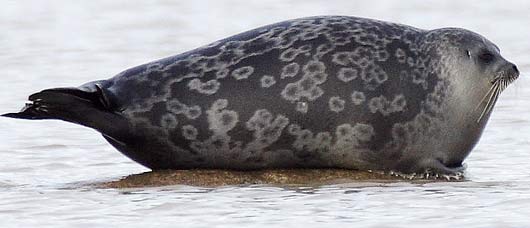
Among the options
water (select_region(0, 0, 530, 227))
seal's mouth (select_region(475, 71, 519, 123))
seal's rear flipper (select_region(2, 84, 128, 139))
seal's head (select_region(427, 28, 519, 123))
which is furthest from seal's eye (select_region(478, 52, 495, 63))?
seal's rear flipper (select_region(2, 84, 128, 139))

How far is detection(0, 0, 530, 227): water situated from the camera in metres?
6.85

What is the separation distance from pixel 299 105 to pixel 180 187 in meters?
0.70

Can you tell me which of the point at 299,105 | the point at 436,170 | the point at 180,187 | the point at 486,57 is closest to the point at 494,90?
the point at 486,57

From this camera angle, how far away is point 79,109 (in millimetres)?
7887

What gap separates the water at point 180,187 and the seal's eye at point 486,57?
1.77ft

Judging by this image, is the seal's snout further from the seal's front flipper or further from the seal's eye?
the seal's front flipper

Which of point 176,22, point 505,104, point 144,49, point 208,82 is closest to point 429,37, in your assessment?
point 208,82

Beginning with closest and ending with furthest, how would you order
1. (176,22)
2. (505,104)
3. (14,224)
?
1. (14,224)
2. (505,104)
3. (176,22)

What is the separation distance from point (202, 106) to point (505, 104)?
9.31 feet

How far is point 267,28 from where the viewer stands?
8352 millimetres

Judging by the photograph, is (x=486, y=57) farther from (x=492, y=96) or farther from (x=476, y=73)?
(x=492, y=96)

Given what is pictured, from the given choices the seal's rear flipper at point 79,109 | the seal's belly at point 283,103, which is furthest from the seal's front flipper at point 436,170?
the seal's rear flipper at point 79,109

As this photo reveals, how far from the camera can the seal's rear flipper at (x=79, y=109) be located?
7840mm

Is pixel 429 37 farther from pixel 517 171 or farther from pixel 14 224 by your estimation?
pixel 14 224
